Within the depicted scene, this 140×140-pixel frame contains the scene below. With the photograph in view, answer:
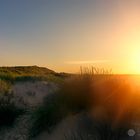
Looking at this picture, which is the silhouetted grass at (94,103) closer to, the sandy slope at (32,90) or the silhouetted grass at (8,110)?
the silhouetted grass at (8,110)

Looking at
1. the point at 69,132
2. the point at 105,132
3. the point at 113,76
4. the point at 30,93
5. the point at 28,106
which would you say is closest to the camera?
the point at 105,132

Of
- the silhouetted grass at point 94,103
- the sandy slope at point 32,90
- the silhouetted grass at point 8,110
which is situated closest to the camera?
the silhouetted grass at point 94,103

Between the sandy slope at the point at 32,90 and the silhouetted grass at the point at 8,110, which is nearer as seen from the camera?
the silhouetted grass at the point at 8,110

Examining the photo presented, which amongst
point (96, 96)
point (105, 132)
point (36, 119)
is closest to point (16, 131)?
point (36, 119)

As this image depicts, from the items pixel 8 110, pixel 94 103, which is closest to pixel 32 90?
pixel 8 110

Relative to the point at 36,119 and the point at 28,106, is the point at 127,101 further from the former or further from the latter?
the point at 28,106

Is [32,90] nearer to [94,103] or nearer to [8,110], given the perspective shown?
[8,110]

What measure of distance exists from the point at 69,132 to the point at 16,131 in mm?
3199

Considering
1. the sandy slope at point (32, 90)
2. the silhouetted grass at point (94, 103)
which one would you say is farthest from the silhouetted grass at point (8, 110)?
the silhouetted grass at point (94, 103)

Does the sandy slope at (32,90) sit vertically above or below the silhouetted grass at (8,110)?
above

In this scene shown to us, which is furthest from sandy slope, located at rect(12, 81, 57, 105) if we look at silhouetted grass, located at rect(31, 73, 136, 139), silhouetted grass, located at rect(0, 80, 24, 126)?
silhouetted grass, located at rect(31, 73, 136, 139)

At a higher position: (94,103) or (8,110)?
(94,103)

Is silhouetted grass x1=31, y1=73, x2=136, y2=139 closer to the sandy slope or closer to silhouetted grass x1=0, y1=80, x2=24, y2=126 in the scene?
silhouetted grass x1=0, y1=80, x2=24, y2=126

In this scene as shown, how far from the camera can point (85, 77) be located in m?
15.5
